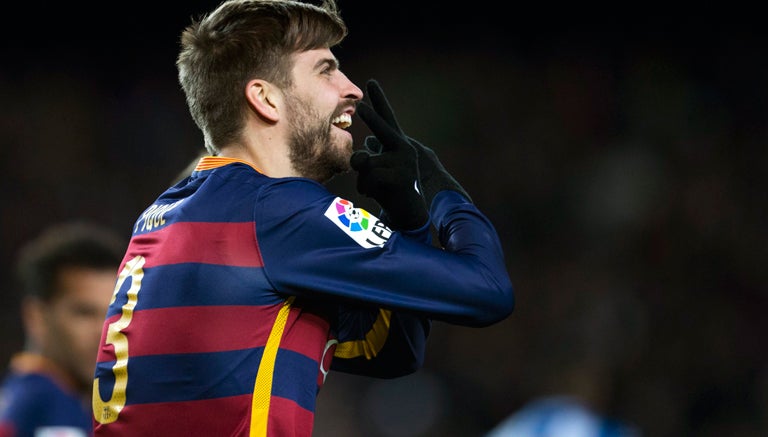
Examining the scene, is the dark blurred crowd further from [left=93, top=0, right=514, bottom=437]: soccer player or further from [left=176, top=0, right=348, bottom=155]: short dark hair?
[left=176, top=0, right=348, bottom=155]: short dark hair

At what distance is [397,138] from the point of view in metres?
2.55

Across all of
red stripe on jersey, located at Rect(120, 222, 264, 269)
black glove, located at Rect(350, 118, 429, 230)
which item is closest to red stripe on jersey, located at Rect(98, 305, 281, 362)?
red stripe on jersey, located at Rect(120, 222, 264, 269)

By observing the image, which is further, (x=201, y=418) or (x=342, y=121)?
(x=342, y=121)

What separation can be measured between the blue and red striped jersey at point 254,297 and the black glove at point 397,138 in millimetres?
261

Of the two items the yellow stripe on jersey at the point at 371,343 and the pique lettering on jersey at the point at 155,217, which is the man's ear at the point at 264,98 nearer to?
the pique lettering on jersey at the point at 155,217

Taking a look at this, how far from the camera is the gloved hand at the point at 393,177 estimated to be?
97.0 inches

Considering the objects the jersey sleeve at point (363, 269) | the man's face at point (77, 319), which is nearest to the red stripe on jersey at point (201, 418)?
the jersey sleeve at point (363, 269)

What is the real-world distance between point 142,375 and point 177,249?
0.95 feet

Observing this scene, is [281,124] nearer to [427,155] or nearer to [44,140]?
[427,155]

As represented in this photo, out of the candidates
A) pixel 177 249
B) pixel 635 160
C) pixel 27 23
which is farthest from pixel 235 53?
pixel 27 23

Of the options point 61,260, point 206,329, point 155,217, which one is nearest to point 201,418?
point 206,329

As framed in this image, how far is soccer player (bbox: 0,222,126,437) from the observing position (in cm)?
375

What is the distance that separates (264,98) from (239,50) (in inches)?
5.3

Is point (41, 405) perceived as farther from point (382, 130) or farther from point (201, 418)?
point (382, 130)
